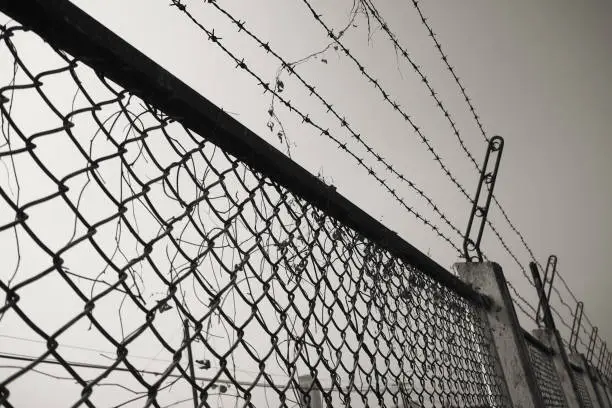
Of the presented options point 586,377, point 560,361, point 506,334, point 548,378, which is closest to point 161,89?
point 506,334

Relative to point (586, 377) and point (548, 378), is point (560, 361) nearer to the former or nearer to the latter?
point (548, 378)

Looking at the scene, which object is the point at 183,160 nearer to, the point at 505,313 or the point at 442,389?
the point at 442,389

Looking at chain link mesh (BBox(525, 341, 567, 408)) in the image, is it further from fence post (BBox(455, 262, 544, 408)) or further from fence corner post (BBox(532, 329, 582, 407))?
fence post (BBox(455, 262, 544, 408))

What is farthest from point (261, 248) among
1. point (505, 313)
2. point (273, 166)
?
point (505, 313)

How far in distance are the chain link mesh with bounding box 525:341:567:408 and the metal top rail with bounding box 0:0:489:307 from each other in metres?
3.57

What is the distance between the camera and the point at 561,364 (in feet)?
16.0

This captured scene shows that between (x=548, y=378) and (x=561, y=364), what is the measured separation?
52cm

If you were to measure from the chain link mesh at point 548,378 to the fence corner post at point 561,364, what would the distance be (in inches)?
2.1

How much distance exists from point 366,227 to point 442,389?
0.95 metres

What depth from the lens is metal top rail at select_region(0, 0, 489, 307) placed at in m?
0.74

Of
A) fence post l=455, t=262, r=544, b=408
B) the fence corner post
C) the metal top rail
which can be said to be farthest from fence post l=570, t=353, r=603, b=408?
the metal top rail

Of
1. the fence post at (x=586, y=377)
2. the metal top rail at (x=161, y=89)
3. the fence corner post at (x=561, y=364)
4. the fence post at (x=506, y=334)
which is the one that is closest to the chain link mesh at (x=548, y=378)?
the fence corner post at (x=561, y=364)

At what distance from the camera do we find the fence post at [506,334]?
7.82 feet

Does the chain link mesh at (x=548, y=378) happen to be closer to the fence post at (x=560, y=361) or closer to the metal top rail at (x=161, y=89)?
the fence post at (x=560, y=361)
